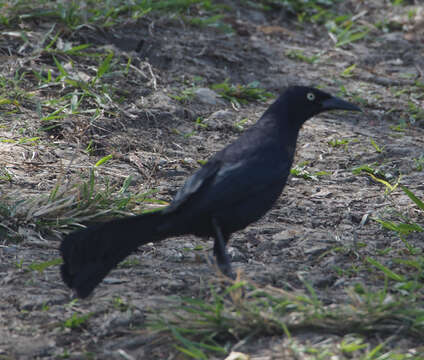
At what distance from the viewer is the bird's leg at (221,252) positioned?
10.2ft

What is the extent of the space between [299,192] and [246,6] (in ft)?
11.4

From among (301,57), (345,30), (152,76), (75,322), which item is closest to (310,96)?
(75,322)

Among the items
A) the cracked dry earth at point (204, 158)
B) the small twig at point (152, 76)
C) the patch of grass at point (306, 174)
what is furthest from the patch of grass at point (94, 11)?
the patch of grass at point (306, 174)

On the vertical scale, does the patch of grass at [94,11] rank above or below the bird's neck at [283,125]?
below

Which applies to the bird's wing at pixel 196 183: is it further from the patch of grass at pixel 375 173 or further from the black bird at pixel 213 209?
the patch of grass at pixel 375 173

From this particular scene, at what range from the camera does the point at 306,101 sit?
11.8 feet

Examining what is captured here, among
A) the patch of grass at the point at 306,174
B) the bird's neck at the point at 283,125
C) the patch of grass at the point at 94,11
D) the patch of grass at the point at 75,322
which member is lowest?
the patch of grass at the point at 306,174

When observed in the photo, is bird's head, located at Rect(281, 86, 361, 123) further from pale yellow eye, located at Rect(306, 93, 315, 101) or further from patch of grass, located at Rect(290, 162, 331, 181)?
patch of grass, located at Rect(290, 162, 331, 181)

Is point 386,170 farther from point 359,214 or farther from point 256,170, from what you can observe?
point 256,170

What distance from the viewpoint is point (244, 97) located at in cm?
550

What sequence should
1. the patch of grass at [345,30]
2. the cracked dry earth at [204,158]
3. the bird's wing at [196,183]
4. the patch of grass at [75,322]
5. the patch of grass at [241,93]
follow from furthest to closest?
1. the patch of grass at [345,30]
2. the patch of grass at [241,93]
3. the bird's wing at [196,183]
4. the cracked dry earth at [204,158]
5. the patch of grass at [75,322]

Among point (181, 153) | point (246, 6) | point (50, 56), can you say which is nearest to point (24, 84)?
point (50, 56)

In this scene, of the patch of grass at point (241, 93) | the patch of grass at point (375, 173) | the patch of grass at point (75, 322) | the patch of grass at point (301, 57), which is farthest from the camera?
the patch of grass at point (301, 57)

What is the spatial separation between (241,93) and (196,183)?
98.7 inches
